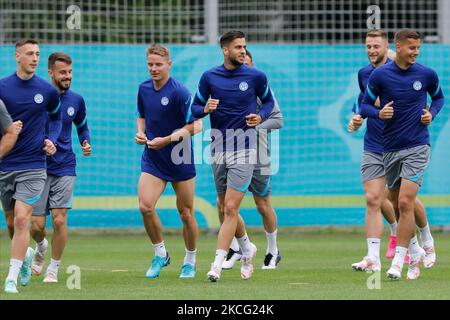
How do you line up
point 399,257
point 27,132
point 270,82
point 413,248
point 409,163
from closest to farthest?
1. point 27,132
2. point 399,257
3. point 409,163
4. point 413,248
5. point 270,82

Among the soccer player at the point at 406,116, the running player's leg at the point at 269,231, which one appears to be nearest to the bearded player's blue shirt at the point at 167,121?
the running player's leg at the point at 269,231

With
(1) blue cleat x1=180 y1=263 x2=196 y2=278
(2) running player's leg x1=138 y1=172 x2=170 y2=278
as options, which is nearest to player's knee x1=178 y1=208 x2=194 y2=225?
(2) running player's leg x1=138 y1=172 x2=170 y2=278

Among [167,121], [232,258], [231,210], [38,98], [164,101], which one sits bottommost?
[232,258]

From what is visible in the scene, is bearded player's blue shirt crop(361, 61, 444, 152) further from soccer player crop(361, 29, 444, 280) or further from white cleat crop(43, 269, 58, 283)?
white cleat crop(43, 269, 58, 283)

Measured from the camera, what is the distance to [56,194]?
12.7m

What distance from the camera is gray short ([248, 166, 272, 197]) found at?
14.1 m

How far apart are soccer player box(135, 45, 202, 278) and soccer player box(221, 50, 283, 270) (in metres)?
1.09

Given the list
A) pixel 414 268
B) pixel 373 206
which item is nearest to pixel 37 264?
pixel 373 206

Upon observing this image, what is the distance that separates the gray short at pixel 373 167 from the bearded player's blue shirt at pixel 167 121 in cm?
201

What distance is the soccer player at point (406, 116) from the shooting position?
1195cm

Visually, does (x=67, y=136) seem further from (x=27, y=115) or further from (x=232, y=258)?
(x=232, y=258)

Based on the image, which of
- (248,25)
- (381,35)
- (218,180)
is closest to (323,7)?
(248,25)

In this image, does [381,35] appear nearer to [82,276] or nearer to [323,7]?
[82,276]

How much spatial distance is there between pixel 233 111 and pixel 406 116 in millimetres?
1735
